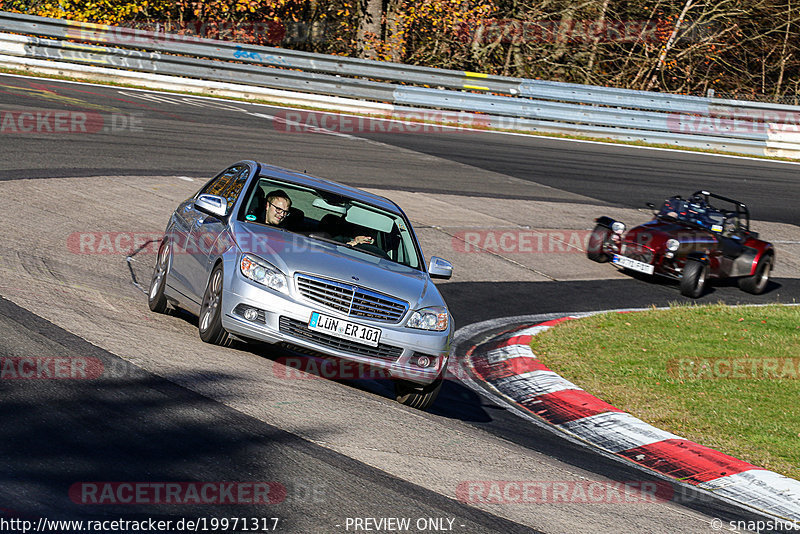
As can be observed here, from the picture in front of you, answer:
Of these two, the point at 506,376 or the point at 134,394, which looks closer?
the point at 134,394

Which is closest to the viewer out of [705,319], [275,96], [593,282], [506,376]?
[506,376]

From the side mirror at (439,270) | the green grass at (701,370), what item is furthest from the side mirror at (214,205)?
the green grass at (701,370)

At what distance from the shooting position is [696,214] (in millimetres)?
15812

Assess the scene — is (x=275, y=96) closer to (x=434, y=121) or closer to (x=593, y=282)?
(x=434, y=121)

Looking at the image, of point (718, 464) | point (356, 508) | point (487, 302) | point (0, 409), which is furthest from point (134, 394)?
point (487, 302)

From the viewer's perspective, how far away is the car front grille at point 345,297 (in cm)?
726

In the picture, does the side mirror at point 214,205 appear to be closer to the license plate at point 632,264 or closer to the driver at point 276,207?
the driver at point 276,207

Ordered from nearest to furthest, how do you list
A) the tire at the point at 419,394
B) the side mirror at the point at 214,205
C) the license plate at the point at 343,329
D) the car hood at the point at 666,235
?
the license plate at the point at 343,329 < the tire at the point at 419,394 < the side mirror at the point at 214,205 < the car hood at the point at 666,235

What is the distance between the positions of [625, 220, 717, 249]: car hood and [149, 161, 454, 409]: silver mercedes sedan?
7305 mm

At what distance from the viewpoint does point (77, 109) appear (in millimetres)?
19625

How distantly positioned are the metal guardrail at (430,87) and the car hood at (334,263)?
18512 millimetres

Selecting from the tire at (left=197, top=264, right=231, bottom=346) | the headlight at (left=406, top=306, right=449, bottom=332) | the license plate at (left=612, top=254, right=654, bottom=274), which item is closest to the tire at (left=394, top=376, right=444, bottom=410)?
the headlight at (left=406, top=306, right=449, bottom=332)

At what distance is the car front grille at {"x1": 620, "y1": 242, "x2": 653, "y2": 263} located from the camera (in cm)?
1504

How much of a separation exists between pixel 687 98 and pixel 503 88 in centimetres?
514
